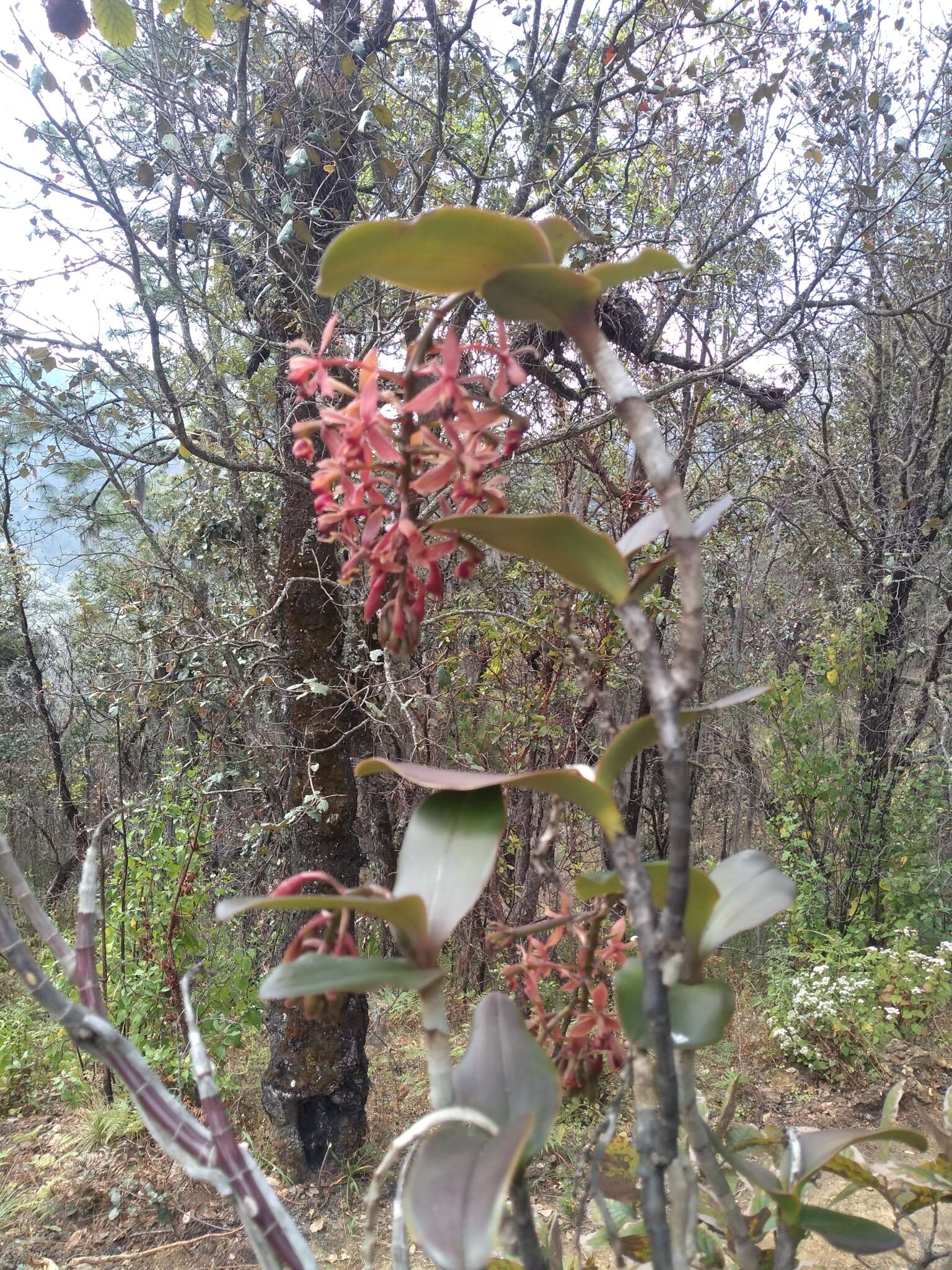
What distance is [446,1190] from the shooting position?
0.97 ft

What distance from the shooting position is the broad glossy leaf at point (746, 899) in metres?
0.39

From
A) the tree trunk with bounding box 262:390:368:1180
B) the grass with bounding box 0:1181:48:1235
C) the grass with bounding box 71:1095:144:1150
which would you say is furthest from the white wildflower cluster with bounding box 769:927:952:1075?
the grass with bounding box 0:1181:48:1235

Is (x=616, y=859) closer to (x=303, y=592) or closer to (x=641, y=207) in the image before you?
(x=303, y=592)

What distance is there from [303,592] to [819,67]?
289 centimetres

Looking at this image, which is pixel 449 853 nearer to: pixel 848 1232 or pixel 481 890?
pixel 481 890

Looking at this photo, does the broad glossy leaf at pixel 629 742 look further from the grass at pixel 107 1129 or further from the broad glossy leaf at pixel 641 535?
the grass at pixel 107 1129

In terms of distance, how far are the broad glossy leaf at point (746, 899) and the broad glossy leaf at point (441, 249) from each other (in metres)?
0.33

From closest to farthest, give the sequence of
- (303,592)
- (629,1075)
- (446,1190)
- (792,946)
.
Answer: (446,1190) < (629,1075) < (303,592) < (792,946)

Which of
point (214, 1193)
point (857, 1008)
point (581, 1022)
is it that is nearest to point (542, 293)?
point (581, 1022)

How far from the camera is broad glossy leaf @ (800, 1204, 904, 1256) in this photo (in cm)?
43

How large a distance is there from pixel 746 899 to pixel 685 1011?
7 centimetres

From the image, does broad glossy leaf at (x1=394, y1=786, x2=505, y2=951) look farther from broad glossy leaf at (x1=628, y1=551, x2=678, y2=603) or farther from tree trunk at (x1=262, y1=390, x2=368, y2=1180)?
tree trunk at (x1=262, y1=390, x2=368, y2=1180)

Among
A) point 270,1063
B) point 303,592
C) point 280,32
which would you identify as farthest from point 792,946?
point 280,32

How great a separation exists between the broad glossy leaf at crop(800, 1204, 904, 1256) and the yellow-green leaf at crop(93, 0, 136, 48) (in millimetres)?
1532
